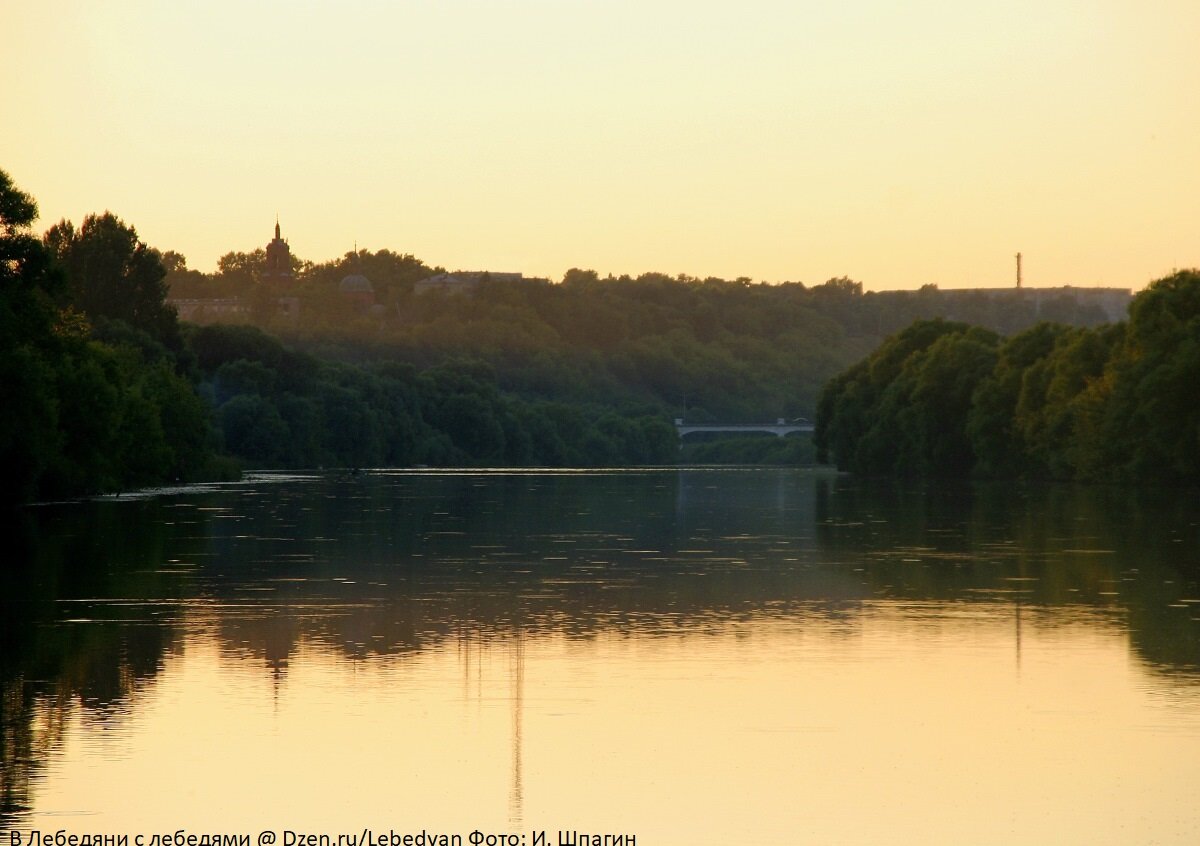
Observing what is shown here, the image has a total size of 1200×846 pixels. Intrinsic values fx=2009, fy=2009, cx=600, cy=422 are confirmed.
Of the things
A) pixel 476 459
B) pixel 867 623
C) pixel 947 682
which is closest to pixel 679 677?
pixel 947 682

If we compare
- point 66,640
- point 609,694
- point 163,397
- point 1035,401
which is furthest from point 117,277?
point 609,694

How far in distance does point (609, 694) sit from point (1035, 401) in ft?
332

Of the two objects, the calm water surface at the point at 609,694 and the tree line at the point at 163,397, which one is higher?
the tree line at the point at 163,397

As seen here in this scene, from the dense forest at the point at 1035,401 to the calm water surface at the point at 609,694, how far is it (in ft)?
186

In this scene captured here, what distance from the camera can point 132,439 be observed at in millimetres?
83750

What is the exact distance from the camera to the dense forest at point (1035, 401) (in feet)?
316

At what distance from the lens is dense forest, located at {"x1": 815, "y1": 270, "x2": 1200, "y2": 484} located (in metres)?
96.4

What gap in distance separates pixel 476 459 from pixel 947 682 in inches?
6050

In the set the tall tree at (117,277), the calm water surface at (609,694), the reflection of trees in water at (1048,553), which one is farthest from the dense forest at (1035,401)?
the calm water surface at (609,694)

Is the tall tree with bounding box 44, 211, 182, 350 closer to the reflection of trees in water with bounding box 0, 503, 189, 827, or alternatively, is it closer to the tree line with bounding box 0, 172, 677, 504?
the tree line with bounding box 0, 172, 677, 504

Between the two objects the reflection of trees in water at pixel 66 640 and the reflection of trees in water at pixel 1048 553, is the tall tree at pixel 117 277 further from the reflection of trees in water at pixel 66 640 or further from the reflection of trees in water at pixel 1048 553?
the reflection of trees in water at pixel 66 640

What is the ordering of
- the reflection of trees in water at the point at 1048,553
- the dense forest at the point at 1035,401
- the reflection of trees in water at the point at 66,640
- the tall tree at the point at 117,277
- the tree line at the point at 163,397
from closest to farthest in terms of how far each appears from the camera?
1. the reflection of trees in water at the point at 66,640
2. the reflection of trees in water at the point at 1048,553
3. the tree line at the point at 163,397
4. the dense forest at the point at 1035,401
5. the tall tree at the point at 117,277

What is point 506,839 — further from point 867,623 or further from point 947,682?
point 867,623

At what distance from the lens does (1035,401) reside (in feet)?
383
